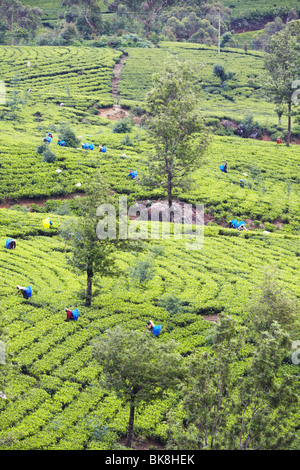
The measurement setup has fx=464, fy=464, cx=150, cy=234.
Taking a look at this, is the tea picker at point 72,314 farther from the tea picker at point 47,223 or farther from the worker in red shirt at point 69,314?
the tea picker at point 47,223

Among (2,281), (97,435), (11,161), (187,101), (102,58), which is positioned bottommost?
(97,435)

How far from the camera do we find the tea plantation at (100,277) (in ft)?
→ 52.6

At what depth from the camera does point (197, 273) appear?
26.1 metres

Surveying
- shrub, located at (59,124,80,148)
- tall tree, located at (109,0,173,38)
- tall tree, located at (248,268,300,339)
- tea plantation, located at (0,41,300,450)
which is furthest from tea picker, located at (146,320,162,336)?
tall tree, located at (109,0,173,38)

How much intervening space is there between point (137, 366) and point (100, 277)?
12.1 meters

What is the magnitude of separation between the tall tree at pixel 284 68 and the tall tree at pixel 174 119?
57.1ft

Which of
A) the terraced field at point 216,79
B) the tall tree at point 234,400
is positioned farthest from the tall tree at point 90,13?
the tall tree at point 234,400

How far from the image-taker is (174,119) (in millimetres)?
30547

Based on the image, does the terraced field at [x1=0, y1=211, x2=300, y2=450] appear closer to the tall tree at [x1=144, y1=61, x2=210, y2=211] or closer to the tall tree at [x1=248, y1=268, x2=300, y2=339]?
the tall tree at [x1=248, y1=268, x2=300, y2=339]

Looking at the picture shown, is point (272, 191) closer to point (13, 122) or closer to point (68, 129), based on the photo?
point (68, 129)

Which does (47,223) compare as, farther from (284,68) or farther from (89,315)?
(284,68)

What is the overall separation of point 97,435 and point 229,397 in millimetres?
4848

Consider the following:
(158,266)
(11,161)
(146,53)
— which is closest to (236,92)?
(146,53)

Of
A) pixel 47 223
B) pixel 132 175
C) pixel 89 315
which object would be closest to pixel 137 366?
pixel 89 315
